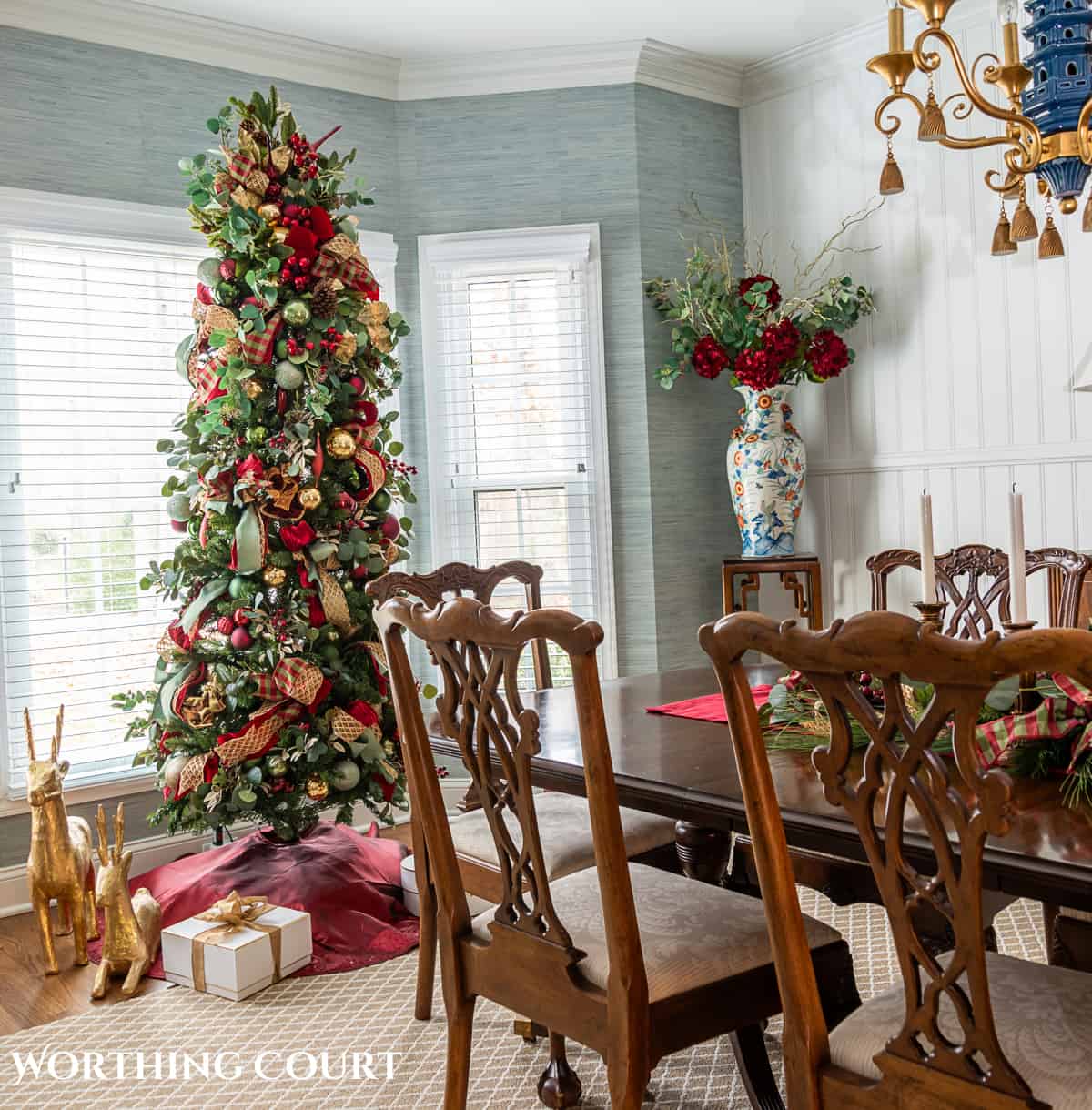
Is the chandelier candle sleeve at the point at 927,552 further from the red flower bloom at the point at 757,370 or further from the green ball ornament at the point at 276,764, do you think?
the red flower bloom at the point at 757,370

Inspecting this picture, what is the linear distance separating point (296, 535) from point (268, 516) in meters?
0.10

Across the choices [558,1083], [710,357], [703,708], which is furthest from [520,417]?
[558,1083]

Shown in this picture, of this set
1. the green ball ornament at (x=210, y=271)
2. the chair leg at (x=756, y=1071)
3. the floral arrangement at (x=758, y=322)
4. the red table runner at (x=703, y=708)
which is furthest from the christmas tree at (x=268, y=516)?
the chair leg at (x=756, y=1071)

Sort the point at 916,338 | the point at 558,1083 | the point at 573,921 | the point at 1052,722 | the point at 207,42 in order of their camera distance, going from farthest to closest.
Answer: the point at 916,338
the point at 207,42
the point at 558,1083
the point at 573,921
the point at 1052,722

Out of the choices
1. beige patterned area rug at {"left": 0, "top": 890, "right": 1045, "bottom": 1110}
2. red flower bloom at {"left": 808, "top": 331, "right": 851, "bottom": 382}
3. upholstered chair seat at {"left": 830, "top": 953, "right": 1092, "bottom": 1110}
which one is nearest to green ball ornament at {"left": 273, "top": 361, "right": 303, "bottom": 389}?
beige patterned area rug at {"left": 0, "top": 890, "right": 1045, "bottom": 1110}

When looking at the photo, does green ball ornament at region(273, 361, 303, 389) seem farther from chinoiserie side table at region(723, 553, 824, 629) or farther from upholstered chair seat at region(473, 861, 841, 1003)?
upholstered chair seat at region(473, 861, 841, 1003)

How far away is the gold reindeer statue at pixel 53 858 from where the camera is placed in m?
3.04

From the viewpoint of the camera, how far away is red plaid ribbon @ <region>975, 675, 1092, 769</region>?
1730mm

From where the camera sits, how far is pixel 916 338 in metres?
4.25

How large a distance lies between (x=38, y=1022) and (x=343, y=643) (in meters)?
1.25

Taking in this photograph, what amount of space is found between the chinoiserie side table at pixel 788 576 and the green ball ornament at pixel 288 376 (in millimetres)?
1706

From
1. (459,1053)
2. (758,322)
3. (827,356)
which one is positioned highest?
(758,322)

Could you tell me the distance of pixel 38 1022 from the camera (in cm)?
279

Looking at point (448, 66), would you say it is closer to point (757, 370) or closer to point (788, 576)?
point (757, 370)
